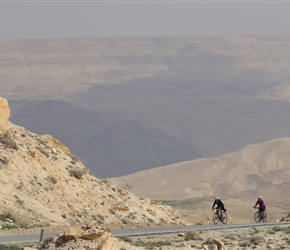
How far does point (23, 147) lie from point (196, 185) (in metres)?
105

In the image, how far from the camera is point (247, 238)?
2378 cm

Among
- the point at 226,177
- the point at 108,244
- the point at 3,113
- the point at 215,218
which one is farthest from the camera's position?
the point at 226,177

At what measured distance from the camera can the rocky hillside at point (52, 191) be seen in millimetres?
30594

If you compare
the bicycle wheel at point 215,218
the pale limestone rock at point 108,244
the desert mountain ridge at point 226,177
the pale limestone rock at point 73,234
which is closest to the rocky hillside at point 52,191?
the bicycle wheel at point 215,218

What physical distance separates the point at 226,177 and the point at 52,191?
376 ft

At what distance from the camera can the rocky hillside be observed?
3059cm

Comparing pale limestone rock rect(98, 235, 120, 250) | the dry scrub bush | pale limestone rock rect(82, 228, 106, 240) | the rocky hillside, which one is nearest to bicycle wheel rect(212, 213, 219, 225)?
the rocky hillside

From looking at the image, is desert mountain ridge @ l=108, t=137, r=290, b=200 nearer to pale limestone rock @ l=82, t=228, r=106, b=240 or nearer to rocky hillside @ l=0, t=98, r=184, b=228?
rocky hillside @ l=0, t=98, r=184, b=228

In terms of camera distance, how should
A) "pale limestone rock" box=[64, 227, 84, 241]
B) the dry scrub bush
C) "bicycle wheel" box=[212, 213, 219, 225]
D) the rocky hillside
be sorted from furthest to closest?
"bicycle wheel" box=[212, 213, 219, 225], the rocky hillside, the dry scrub bush, "pale limestone rock" box=[64, 227, 84, 241]

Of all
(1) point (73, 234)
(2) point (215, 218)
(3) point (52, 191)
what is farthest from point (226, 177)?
(1) point (73, 234)

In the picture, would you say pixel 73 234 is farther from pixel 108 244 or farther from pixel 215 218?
pixel 215 218

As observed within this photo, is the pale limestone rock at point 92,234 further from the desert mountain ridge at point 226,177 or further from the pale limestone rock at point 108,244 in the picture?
the desert mountain ridge at point 226,177

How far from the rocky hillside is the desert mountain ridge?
78.9m

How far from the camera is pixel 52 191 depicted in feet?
111
